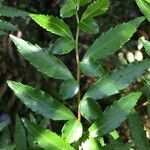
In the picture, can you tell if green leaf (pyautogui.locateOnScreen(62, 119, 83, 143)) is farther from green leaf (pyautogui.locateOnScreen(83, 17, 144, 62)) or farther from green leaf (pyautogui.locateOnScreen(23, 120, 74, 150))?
green leaf (pyautogui.locateOnScreen(83, 17, 144, 62))

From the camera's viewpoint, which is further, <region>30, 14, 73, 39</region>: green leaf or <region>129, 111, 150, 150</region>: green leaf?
<region>129, 111, 150, 150</region>: green leaf

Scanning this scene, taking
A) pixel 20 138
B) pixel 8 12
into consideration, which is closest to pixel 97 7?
pixel 20 138

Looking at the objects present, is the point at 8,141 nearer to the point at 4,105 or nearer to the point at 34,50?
the point at 34,50

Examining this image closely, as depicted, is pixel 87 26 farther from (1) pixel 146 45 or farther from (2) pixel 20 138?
(2) pixel 20 138

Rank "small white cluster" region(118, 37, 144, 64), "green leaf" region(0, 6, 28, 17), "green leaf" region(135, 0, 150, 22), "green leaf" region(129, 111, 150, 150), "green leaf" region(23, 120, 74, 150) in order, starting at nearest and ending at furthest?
"green leaf" region(23, 120, 74, 150) < "green leaf" region(135, 0, 150, 22) < "green leaf" region(129, 111, 150, 150) < "green leaf" region(0, 6, 28, 17) < "small white cluster" region(118, 37, 144, 64)

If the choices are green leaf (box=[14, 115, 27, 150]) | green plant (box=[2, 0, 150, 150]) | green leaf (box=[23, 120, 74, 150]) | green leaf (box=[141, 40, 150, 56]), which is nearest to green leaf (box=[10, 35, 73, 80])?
green plant (box=[2, 0, 150, 150])

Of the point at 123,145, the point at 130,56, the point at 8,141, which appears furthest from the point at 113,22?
the point at 123,145
